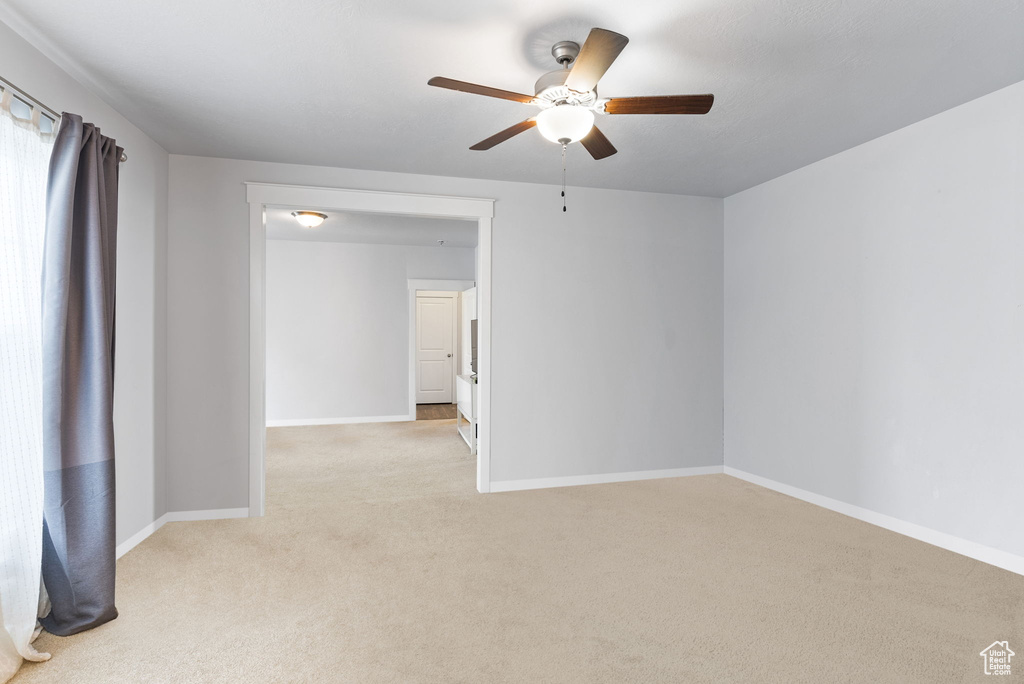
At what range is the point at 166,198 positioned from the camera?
12.3 feet

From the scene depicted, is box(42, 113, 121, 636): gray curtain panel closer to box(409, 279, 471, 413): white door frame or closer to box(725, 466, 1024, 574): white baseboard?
box(725, 466, 1024, 574): white baseboard

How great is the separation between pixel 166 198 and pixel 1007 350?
201 inches

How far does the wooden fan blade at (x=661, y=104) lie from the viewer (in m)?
2.18

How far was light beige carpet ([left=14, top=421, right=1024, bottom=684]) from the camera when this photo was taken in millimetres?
2119

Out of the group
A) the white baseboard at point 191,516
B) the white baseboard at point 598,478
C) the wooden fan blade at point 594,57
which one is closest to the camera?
the wooden fan blade at point 594,57

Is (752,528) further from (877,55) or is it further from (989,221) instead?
(877,55)

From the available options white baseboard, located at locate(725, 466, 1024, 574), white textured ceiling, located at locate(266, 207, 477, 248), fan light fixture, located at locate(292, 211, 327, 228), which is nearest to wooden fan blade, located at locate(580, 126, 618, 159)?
white baseboard, located at locate(725, 466, 1024, 574)

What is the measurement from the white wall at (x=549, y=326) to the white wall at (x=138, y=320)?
0.14 m

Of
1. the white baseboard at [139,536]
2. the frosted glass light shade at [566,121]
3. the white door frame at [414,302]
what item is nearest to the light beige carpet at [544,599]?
the white baseboard at [139,536]

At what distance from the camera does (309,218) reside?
5988 millimetres

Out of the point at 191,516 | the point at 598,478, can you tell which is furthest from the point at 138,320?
the point at 598,478

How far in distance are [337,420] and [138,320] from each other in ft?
14.4

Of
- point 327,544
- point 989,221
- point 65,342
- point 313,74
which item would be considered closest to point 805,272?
point 989,221

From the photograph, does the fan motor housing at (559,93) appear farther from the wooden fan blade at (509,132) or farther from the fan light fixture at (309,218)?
the fan light fixture at (309,218)
